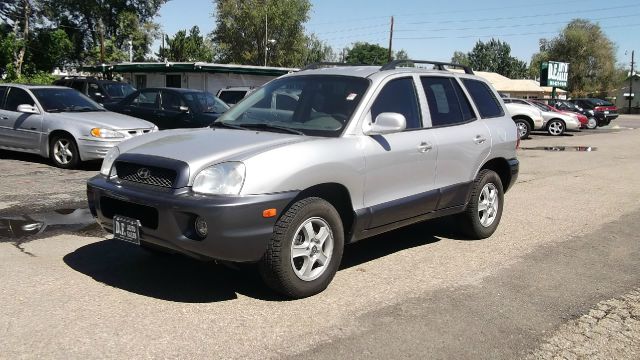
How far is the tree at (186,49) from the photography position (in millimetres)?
60531

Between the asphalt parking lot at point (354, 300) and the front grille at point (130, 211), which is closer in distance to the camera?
the asphalt parking lot at point (354, 300)

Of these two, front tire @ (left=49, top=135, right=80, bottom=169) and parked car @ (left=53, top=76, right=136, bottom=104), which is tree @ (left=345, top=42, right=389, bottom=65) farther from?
A: front tire @ (left=49, top=135, right=80, bottom=169)

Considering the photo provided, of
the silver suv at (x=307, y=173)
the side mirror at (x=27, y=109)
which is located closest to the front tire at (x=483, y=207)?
the silver suv at (x=307, y=173)

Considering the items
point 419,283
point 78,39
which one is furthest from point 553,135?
point 78,39

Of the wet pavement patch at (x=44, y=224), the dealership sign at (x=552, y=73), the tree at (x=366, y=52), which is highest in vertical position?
the tree at (x=366, y=52)

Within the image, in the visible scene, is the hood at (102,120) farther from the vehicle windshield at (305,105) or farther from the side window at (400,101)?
the side window at (400,101)

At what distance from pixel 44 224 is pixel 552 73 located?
1418 inches

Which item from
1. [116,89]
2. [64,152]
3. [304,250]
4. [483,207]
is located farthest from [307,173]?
[116,89]

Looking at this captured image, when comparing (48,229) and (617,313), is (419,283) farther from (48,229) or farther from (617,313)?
(48,229)

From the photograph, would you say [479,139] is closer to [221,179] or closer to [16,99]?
[221,179]

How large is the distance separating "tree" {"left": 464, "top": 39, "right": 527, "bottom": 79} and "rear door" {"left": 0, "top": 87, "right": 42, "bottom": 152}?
137480mm

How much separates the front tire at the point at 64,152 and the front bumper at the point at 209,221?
22.1ft

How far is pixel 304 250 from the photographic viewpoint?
14.0 ft

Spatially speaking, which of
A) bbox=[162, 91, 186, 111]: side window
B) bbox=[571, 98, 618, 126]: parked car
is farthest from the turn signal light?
bbox=[571, 98, 618, 126]: parked car
